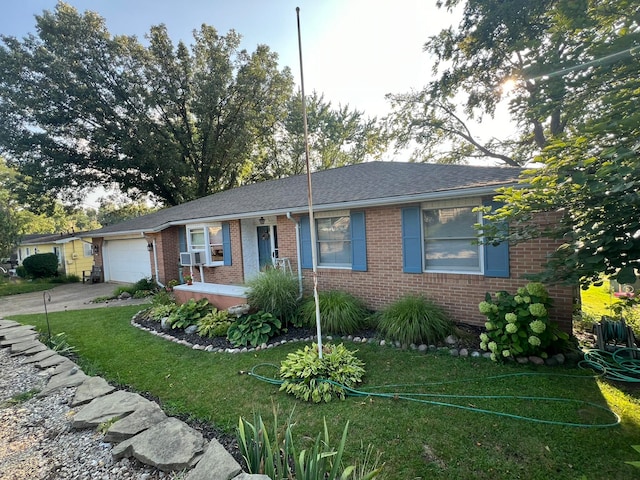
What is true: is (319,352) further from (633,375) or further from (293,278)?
(633,375)

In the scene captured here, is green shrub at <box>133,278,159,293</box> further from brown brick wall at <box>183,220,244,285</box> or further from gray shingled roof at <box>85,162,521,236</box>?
brown brick wall at <box>183,220,244,285</box>

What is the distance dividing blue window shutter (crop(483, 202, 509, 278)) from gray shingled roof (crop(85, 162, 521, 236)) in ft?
3.15

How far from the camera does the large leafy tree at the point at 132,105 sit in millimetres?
16031

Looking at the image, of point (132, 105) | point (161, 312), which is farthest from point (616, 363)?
point (132, 105)

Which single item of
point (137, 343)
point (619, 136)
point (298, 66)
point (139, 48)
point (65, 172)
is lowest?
point (137, 343)

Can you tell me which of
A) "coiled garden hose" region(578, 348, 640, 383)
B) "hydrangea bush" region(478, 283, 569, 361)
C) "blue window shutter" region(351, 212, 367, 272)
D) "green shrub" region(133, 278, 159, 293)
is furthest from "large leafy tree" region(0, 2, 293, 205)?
"coiled garden hose" region(578, 348, 640, 383)

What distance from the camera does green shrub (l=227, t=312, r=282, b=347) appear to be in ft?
20.2

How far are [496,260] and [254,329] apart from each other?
4.95 metres

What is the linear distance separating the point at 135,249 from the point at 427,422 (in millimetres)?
15426

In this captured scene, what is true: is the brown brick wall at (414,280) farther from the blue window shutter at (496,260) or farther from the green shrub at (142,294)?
the green shrub at (142,294)

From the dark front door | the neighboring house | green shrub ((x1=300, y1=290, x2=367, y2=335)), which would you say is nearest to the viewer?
green shrub ((x1=300, y1=290, x2=367, y2=335))

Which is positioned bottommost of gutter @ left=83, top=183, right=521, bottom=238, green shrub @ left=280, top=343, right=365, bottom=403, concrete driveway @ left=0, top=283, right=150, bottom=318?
concrete driveway @ left=0, top=283, right=150, bottom=318

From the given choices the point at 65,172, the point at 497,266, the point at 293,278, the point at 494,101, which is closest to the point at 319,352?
the point at 293,278

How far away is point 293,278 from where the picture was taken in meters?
7.48
